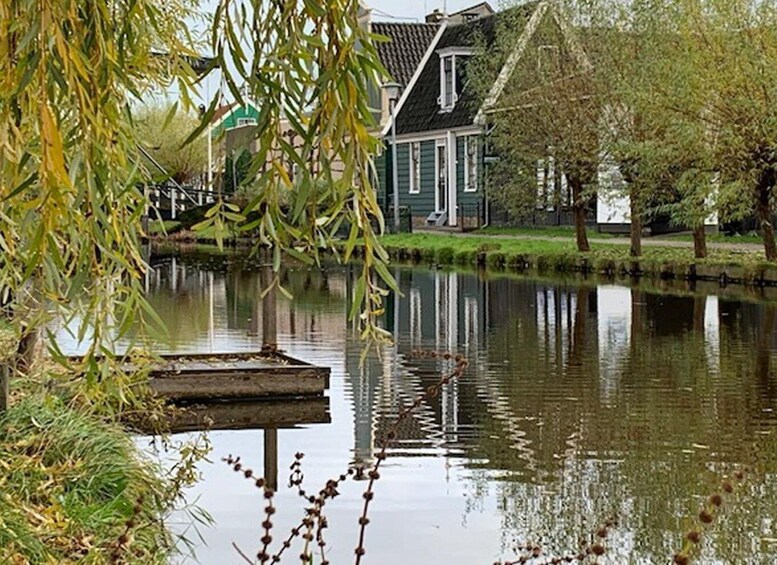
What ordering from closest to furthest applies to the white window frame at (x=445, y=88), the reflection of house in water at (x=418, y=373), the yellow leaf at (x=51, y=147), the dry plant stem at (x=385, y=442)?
the yellow leaf at (x=51, y=147) < the dry plant stem at (x=385, y=442) < the reflection of house in water at (x=418, y=373) < the white window frame at (x=445, y=88)

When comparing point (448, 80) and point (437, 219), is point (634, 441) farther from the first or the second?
point (448, 80)

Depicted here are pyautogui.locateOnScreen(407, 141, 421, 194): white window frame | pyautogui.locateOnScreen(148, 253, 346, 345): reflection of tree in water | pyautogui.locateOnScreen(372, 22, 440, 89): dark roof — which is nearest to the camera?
pyautogui.locateOnScreen(148, 253, 346, 345): reflection of tree in water

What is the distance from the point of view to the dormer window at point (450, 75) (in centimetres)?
4766

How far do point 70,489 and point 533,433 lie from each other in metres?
5.61

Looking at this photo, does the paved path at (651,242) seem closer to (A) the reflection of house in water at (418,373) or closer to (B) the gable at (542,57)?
(B) the gable at (542,57)

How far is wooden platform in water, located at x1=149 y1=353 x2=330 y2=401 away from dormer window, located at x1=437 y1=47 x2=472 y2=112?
110 feet

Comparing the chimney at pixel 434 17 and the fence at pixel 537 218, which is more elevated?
the chimney at pixel 434 17

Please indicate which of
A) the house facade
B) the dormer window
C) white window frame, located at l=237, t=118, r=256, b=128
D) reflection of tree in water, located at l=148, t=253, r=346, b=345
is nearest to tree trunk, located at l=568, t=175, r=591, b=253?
reflection of tree in water, located at l=148, t=253, r=346, b=345

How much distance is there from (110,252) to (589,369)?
14.1m

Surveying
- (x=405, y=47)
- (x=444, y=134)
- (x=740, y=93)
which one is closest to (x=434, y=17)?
(x=405, y=47)

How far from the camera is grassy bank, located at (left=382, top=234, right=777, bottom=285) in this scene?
98.1 ft

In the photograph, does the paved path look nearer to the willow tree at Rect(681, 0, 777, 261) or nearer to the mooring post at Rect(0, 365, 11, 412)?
the willow tree at Rect(681, 0, 777, 261)

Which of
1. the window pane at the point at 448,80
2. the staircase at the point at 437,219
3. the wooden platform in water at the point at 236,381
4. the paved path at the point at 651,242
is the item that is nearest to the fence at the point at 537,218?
the paved path at the point at 651,242

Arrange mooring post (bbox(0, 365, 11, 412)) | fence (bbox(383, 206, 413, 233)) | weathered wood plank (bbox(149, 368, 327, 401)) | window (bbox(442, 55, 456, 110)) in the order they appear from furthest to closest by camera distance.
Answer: window (bbox(442, 55, 456, 110)), fence (bbox(383, 206, 413, 233)), weathered wood plank (bbox(149, 368, 327, 401)), mooring post (bbox(0, 365, 11, 412))
